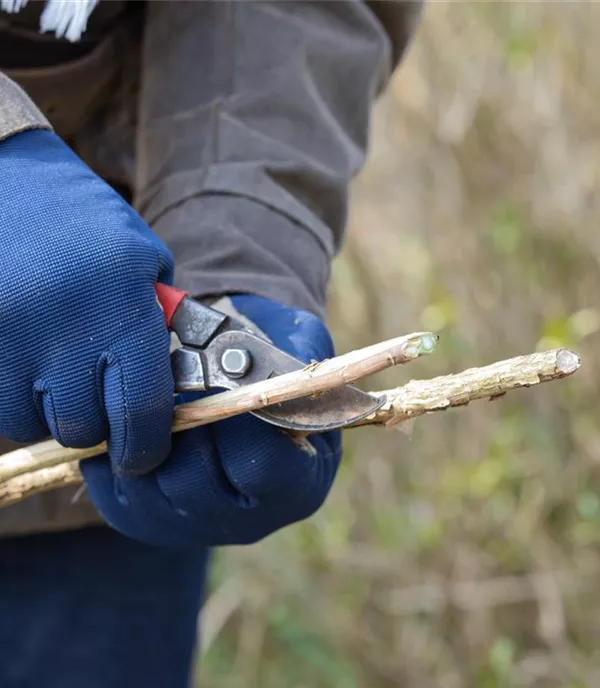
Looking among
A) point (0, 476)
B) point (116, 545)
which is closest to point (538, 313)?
point (116, 545)

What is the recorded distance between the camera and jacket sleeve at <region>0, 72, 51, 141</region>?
76 centimetres

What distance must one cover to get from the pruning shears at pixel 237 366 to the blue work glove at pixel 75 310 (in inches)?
1.1

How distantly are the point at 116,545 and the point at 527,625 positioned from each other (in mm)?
1219

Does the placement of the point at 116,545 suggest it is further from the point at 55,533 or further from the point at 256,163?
the point at 256,163

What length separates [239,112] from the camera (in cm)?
102

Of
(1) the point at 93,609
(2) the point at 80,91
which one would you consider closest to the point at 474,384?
(2) the point at 80,91

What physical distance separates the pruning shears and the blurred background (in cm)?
123

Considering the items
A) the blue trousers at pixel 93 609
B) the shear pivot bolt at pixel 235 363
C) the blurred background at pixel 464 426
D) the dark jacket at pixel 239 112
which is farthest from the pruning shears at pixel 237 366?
the blurred background at pixel 464 426

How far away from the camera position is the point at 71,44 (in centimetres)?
107

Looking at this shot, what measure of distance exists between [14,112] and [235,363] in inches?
11.5

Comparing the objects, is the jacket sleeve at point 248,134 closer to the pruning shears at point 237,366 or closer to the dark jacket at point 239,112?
the dark jacket at point 239,112

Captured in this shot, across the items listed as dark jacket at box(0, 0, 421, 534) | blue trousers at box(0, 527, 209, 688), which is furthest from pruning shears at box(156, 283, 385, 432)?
blue trousers at box(0, 527, 209, 688)

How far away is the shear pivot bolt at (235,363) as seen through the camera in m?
0.77

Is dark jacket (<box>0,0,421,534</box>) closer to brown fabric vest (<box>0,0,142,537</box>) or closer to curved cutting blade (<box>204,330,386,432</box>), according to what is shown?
brown fabric vest (<box>0,0,142,537</box>)
